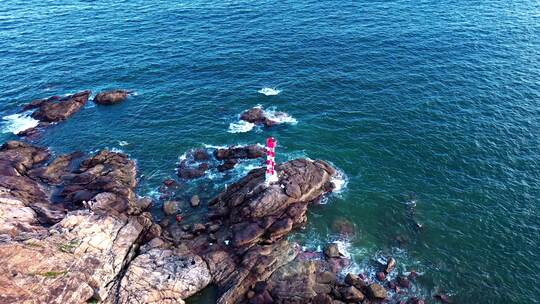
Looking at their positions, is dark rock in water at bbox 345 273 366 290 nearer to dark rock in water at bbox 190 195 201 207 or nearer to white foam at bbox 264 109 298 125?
dark rock in water at bbox 190 195 201 207

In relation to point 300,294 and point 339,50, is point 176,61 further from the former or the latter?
point 300,294

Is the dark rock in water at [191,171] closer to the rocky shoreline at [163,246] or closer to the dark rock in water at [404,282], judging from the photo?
the rocky shoreline at [163,246]

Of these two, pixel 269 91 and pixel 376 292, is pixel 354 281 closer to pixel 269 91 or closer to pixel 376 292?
pixel 376 292

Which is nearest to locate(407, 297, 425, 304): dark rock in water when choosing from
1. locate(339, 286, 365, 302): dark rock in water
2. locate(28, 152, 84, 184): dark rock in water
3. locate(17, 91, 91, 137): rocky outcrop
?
locate(339, 286, 365, 302): dark rock in water

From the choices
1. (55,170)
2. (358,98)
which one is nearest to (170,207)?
(55,170)

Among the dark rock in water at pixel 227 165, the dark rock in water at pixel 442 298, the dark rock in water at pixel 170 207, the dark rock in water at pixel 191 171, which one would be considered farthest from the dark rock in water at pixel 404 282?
the dark rock in water at pixel 191 171

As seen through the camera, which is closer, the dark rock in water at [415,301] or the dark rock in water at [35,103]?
the dark rock in water at [415,301]
